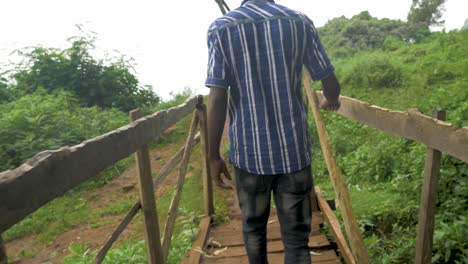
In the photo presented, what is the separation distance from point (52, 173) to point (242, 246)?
7.92 feet

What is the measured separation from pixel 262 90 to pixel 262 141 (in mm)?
252

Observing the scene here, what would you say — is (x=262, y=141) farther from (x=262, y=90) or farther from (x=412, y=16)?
(x=412, y=16)

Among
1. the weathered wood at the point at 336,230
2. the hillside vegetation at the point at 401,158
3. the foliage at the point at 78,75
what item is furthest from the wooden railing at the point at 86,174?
the foliage at the point at 78,75

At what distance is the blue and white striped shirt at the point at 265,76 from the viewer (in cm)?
192

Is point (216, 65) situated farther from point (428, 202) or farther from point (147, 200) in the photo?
point (428, 202)

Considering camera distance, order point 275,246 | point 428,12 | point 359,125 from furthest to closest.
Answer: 1. point 428,12
2. point 359,125
3. point 275,246

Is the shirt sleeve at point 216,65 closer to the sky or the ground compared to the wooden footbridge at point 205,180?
closer to the sky

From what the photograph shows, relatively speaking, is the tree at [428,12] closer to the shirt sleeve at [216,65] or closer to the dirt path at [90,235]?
the dirt path at [90,235]

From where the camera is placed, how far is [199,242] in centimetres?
330

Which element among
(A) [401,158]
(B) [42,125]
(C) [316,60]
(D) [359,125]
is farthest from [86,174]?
(B) [42,125]

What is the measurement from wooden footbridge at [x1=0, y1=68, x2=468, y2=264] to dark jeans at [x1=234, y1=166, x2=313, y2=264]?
27cm

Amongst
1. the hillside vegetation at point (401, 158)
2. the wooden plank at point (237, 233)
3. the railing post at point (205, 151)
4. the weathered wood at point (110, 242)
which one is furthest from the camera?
the railing post at point (205, 151)

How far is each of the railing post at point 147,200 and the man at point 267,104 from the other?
16.2 inches

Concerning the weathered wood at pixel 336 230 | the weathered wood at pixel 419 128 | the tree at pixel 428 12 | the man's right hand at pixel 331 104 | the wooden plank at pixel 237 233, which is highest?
the tree at pixel 428 12
